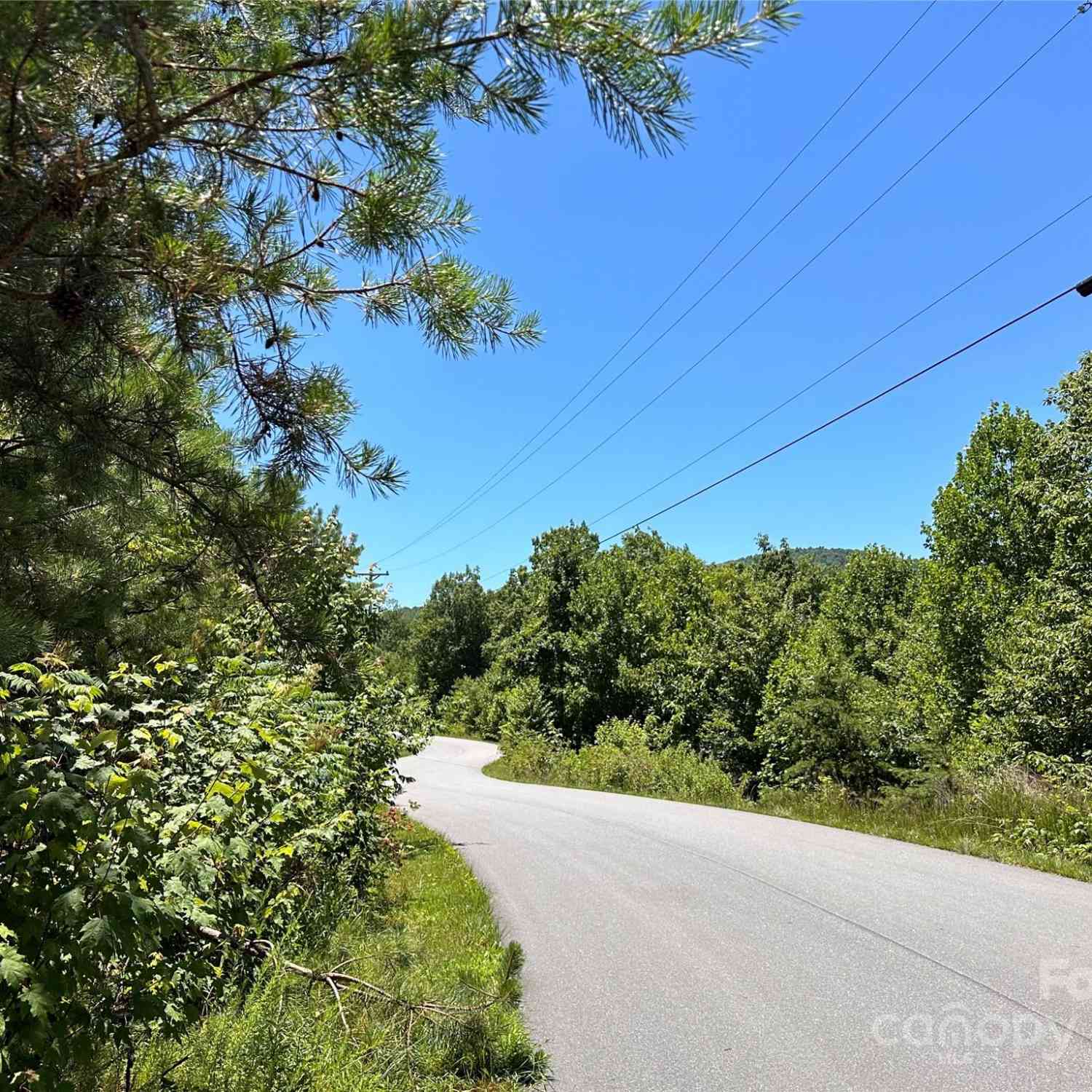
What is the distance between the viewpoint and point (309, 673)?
2.80m

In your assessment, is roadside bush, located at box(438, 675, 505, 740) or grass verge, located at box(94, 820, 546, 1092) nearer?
grass verge, located at box(94, 820, 546, 1092)

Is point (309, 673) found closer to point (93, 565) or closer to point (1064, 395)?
point (93, 565)

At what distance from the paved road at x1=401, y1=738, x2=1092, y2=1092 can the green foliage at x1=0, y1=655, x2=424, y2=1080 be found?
7.01ft

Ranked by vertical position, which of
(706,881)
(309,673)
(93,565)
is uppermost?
(93,565)

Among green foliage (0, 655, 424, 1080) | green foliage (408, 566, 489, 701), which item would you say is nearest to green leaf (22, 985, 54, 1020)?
green foliage (0, 655, 424, 1080)

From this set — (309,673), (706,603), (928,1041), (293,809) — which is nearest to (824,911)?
(928,1041)

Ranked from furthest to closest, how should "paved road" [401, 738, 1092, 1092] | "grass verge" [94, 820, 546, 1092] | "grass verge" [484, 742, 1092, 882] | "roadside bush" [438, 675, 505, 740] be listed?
1. "roadside bush" [438, 675, 505, 740]
2. "grass verge" [484, 742, 1092, 882]
3. "paved road" [401, 738, 1092, 1092]
4. "grass verge" [94, 820, 546, 1092]

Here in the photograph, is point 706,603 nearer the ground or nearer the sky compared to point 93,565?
nearer the sky

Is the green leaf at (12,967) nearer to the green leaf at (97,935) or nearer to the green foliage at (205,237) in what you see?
the green leaf at (97,935)

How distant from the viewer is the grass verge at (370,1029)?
2678 millimetres

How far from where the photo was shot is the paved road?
358 centimetres

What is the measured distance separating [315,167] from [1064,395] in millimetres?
22076

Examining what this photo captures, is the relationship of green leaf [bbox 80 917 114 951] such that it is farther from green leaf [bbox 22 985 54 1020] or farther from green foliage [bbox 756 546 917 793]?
green foliage [bbox 756 546 917 793]

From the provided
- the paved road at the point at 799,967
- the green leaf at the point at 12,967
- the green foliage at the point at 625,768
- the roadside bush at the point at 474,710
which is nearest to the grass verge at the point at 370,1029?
the paved road at the point at 799,967
